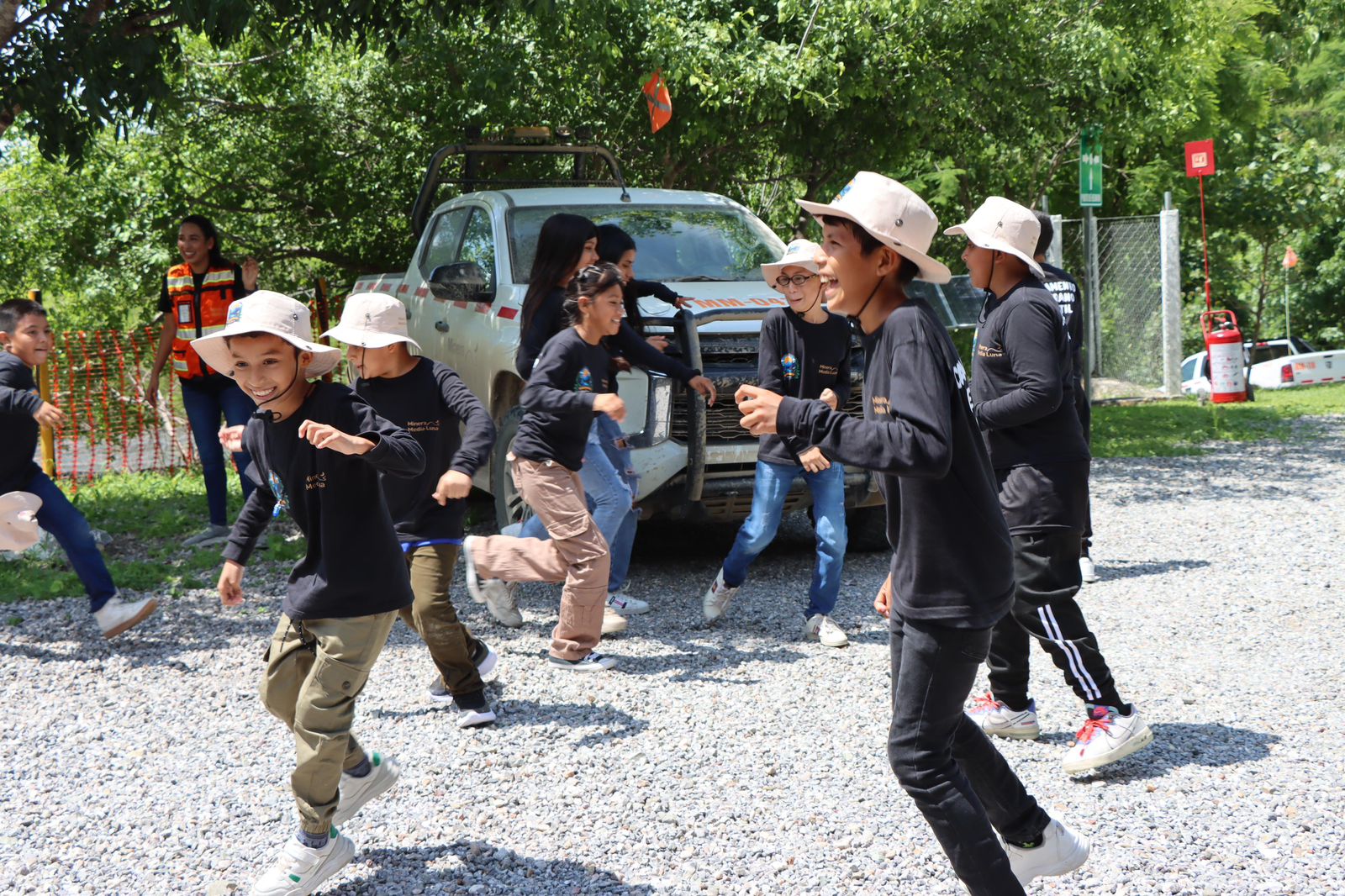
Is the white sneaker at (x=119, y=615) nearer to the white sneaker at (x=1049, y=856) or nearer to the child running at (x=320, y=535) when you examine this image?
the child running at (x=320, y=535)

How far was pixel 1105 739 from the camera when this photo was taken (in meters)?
4.36

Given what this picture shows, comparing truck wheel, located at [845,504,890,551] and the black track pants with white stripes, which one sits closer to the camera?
the black track pants with white stripes

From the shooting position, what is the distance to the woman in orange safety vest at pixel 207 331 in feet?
27.5

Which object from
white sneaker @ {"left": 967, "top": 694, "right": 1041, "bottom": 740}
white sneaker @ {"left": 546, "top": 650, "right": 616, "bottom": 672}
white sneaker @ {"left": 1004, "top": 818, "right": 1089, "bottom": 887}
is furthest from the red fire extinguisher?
white sneaker @ {"left": 1004, "top": 818, "right": 1089, "bottom": 887}

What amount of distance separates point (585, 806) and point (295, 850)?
98cm

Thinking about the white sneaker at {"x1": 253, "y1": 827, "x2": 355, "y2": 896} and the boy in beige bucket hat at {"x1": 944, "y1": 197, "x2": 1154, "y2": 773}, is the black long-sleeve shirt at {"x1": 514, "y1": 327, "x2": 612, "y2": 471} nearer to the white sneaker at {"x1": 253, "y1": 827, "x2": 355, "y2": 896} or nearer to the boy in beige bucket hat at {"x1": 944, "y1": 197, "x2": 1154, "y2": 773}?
the boy in beige bucket hat at {"x1": 944, "y1": 197, "x2": 1154, "y2": 773}

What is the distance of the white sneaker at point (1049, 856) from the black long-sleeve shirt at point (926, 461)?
0.66 meters

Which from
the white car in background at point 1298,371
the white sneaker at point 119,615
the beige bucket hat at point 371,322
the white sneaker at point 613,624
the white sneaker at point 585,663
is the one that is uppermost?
the beige bucket hat at point 371,322

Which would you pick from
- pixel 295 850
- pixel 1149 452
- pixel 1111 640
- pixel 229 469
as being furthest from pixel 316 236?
pixel 295 850

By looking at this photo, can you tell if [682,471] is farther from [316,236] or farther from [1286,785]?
[316,236]

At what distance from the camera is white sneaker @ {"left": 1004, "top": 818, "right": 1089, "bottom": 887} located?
10.9 ft

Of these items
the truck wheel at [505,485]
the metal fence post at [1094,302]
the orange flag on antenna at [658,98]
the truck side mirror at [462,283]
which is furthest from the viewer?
the metal fence post at [1094,302]

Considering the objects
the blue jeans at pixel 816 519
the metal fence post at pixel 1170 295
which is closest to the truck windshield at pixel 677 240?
the blue jeans at pixel 816 519

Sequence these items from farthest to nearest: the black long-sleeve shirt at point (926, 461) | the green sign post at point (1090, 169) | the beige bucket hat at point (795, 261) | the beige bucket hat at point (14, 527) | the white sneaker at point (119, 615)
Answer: the green sign post at point (1090, 169) → the white sneaker at point (119, 615) → the beige bucket hat at point (795, 261) → the beige bucket hat at point (14, 527) → the black long-sleeve shirt at point (926, 461)
